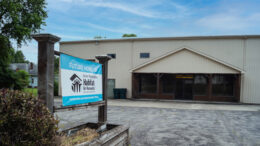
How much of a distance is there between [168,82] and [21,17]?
18.6 metres

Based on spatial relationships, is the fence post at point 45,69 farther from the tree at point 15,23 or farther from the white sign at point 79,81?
the tree at point 15,23

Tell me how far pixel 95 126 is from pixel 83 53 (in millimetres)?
19393

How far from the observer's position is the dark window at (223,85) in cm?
2044

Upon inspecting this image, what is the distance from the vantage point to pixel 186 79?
858 inches

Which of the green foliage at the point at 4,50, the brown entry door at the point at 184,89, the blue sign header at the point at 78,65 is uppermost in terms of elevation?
the green foliage at the point at 4,50

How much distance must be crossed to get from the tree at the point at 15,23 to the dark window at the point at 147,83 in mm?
13792

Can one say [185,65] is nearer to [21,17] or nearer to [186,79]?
[186,79]

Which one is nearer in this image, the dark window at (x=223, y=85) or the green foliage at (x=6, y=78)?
the dark window at (x=223, y=85)

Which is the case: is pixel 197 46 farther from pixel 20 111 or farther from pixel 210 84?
pixel 20 111

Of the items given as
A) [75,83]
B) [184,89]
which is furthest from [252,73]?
[75,83]

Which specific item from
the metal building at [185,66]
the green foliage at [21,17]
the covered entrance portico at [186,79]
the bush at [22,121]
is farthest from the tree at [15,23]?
the bush at [22,121]

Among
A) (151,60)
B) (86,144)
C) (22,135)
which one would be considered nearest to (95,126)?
(86,144)

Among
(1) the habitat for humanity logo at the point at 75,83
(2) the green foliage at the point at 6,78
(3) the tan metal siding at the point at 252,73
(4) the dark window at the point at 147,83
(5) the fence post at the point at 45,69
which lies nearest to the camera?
(5) the fence post at the point at 45,69

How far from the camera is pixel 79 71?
15.4 feet
